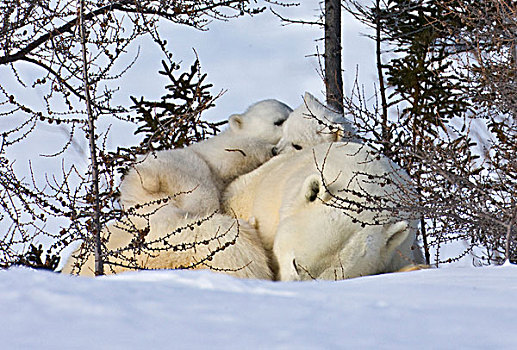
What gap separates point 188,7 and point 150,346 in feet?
18.2

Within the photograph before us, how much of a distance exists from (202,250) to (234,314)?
10.1 ft

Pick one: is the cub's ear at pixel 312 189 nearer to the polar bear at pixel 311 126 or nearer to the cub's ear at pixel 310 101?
the polar bear at pixel 311 126

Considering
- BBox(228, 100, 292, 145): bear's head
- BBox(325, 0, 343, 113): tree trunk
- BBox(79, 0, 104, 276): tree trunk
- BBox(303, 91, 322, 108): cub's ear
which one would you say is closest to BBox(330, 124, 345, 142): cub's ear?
BBox(303, 91, 322, 108): cub's ear

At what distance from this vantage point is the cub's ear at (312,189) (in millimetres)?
5156

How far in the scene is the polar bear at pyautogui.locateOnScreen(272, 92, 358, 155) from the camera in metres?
5.95

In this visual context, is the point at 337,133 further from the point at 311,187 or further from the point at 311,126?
the point at 311,187

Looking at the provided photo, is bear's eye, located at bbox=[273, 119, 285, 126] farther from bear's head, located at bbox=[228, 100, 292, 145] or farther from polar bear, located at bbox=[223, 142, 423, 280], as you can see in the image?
polar bear, located at bbox=[223, 142, 423, 280]

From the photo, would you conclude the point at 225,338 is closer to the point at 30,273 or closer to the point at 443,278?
the point at 30,273

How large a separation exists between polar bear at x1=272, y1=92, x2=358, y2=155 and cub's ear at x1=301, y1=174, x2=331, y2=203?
2.54 ft

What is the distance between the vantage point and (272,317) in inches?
85.6

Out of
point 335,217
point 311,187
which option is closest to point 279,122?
point 311,187

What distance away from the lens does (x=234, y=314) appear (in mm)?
2193

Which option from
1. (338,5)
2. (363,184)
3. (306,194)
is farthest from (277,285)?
(338,5)

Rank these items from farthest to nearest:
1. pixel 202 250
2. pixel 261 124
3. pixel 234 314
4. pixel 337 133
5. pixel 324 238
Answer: pixel 261 124, pixel 337 133, pixel 202 250, pixel 324 238, pixel 234 314
